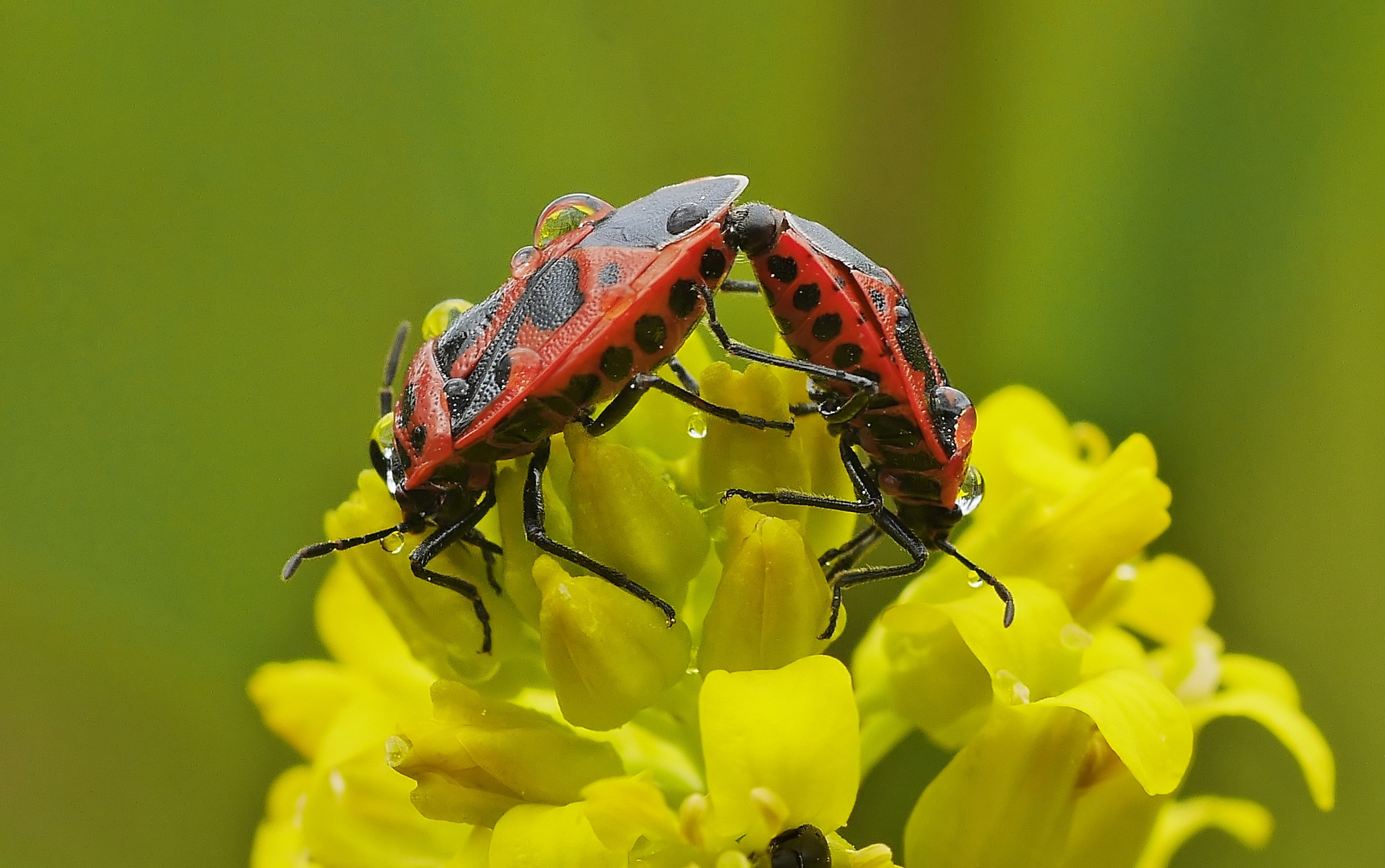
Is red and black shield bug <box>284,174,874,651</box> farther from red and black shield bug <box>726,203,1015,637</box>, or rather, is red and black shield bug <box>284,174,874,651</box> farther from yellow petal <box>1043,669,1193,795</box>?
yellow petal <box>1043,669,1193,795</box>

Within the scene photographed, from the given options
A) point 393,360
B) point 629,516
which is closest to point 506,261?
point 393,360

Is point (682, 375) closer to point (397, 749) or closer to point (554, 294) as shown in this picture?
point (554, 294)

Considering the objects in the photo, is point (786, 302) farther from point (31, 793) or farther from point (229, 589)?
point (31, 793)

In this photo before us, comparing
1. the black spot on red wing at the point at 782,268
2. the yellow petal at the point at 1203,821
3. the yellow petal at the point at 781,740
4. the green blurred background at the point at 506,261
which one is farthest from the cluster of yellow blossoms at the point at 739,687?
the green blurred background at the point at 506,261

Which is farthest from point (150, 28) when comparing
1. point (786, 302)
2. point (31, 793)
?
point (786, 302)

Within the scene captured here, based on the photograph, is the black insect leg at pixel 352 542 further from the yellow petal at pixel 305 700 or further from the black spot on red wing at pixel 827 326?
the black spot on red wing at pixel 827 326

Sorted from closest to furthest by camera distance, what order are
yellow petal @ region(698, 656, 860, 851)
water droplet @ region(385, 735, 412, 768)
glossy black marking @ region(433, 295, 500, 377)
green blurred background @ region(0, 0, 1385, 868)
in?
1. yellow petal @ region(698, 656, 860, 851)
2. water droplet @ region(385, 735, 412, 768)
3. glossy black marking @ region(433, 295, 500, 377)
4. green blurred background @ region(0, 0, 1385, 868)

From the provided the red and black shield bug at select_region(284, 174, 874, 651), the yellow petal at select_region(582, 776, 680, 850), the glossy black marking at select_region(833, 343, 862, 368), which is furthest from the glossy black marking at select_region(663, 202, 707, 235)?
the yellow petal at select_region(582, 776, 680, 850)
